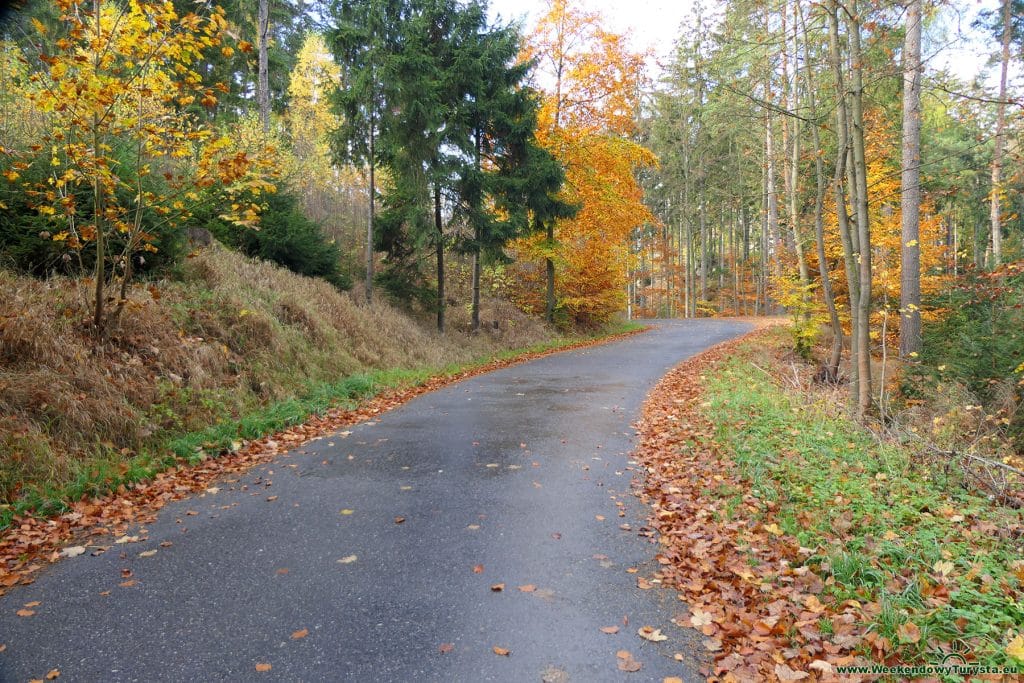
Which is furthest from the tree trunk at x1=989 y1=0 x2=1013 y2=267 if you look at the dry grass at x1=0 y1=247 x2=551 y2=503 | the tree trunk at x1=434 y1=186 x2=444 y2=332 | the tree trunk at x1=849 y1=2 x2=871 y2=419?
the dry grass at x1=0 y1=247 x2=551 y2=503

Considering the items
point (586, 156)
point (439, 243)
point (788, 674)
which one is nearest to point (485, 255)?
point (439, 243)

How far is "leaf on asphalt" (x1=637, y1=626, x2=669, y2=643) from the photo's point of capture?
3305mm

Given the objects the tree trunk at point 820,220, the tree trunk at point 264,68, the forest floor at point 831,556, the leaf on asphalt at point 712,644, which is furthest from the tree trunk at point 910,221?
the tree trunk at point 264,68

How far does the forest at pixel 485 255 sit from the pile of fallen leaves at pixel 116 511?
0.12m

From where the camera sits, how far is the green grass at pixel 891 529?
10.2 ft

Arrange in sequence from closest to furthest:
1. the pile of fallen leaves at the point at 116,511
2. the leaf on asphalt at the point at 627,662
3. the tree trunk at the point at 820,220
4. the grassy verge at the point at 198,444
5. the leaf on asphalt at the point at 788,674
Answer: the leaf on asphalt at the point at 788,674
the leaf on asphalt at the point at 627,662
the pile of fallen leaves at the point at 116,511
the grassy verge at the point at 198,444
the tree trunk at the point at 820,220

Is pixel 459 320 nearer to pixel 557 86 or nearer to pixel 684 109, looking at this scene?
pixel 557 86

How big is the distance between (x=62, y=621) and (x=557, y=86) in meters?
19.6

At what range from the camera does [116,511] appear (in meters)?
5.15

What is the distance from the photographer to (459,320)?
19.0 meters

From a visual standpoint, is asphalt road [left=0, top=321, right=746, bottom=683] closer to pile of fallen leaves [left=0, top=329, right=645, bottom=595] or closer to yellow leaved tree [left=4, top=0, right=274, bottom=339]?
pile of fallen leaves [left=0, top=329, right=645, bottom=595]

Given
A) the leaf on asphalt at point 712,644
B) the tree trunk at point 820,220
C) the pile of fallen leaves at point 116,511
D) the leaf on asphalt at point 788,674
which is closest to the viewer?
the leaf on asphalt at point 788,674

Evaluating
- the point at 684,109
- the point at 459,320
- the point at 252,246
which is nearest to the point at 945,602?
the point at 252,246

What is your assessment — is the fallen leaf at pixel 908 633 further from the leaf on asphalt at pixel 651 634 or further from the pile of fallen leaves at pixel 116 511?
the pile of fallen leaves at pixel 116 511
